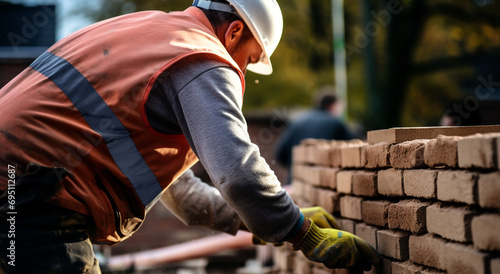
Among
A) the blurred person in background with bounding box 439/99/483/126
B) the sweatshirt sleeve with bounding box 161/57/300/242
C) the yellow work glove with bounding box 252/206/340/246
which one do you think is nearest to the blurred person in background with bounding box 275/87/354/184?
Result: the blurred person in background with bounding box 439/99/483/126

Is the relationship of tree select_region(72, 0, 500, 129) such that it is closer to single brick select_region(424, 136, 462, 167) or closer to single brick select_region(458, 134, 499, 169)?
single brick select_region(424, 136, 462, 167)

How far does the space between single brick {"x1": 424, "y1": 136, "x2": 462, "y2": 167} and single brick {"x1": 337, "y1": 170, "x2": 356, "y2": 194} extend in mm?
842

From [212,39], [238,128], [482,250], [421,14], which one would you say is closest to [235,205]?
[238,128]

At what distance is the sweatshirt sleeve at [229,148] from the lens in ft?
7.40

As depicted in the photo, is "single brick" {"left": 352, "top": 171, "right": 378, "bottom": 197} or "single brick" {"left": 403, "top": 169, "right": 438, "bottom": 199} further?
"single brick" {"left": 352, "top": 171, "right": 378, "bottom": 197}

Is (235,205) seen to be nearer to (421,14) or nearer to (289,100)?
(421,14)

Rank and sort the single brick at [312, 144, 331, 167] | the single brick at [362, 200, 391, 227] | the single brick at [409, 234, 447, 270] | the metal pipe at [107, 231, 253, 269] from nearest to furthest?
the single brick at [409, 234, 447, 270], the single brick at [362, 200, 391, 227], the single brick at [312, 144, 331, 167], the metal pipe at [107, 231, 253, 269]

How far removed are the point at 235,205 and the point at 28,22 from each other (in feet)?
63.3

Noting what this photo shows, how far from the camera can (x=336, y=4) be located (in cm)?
1884

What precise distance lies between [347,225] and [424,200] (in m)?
0.88

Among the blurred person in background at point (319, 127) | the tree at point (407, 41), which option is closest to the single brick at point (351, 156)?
the blurred person in background at point (319, 127)

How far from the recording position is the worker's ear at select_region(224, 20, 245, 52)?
2830 mm

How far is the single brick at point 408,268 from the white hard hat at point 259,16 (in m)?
1.15

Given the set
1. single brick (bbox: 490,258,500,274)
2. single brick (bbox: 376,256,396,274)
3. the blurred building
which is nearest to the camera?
single brick (bbox: 490,258,500,274)
